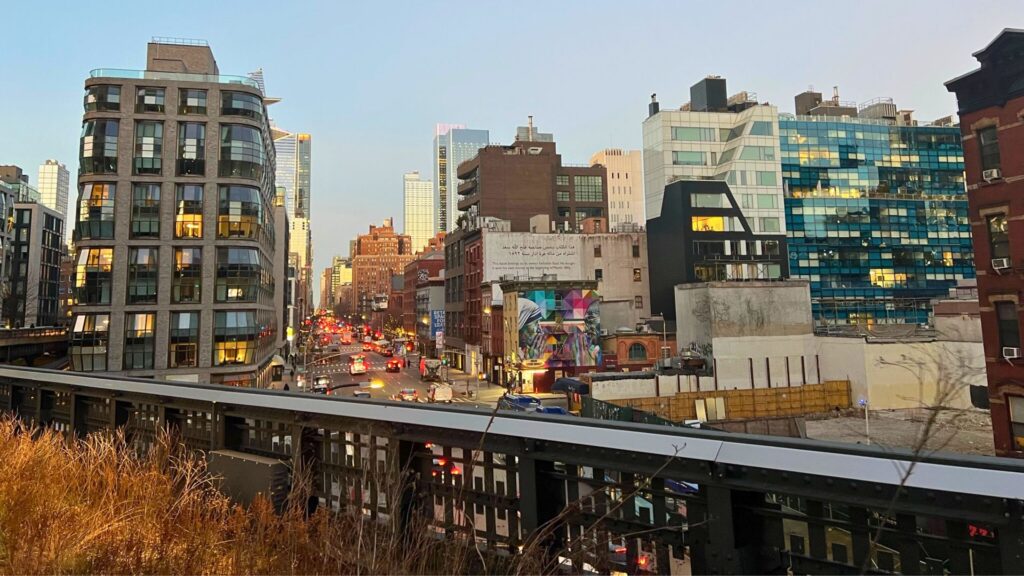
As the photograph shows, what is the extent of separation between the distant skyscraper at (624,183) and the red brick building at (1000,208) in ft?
506

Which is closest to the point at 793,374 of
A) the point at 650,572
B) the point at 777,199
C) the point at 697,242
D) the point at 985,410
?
the point at 985,410

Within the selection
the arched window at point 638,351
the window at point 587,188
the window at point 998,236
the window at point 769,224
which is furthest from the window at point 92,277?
the window at point 769,224

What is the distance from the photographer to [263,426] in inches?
247

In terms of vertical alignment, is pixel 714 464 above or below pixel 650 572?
above

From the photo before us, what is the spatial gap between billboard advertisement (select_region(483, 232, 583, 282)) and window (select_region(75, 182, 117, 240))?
116 feet

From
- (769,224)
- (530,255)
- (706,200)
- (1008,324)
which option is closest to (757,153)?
(769,224)

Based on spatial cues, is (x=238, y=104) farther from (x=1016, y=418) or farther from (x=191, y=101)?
(x=1016, y=418)

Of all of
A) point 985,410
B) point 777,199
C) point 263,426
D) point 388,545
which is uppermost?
point 777,199

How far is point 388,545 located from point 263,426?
10.5 feet

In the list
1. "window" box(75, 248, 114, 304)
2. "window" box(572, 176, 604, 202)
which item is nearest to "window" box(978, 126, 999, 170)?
"window" box(75, 248, 114, 304)

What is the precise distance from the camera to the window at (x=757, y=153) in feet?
246

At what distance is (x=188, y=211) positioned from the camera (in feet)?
137

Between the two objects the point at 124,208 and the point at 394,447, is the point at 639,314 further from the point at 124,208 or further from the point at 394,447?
the point at 394,447

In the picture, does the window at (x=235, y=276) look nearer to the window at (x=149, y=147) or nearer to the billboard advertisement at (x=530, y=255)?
the window at (x=149, y=147)
